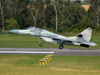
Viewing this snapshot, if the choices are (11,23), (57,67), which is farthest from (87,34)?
(11,23)

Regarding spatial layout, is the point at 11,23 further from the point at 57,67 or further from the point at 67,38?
the point at 57,67

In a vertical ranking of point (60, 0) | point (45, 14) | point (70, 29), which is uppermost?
point (60, 0)

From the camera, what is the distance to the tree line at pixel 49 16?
221 feet

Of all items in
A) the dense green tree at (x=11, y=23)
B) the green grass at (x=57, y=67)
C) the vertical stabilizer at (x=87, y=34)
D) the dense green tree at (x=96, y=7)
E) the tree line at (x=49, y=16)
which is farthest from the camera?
the tree line at (x=49, y=16)

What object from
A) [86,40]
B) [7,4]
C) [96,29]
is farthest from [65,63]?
[7,4]

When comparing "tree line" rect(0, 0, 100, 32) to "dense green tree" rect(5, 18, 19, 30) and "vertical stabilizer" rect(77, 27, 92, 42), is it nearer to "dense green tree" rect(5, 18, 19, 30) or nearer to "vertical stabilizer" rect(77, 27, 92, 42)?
"dense green tree" rect(5, 18, 19, 30)

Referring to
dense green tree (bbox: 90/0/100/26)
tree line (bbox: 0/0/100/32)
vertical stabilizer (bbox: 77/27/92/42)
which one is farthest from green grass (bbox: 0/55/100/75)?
dense green tree (bbox: 90/0/100/26)

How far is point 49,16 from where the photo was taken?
72.6m

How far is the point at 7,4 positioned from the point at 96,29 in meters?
31.6

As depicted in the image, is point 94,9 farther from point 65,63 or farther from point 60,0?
point 65,63

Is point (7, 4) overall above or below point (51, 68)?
above

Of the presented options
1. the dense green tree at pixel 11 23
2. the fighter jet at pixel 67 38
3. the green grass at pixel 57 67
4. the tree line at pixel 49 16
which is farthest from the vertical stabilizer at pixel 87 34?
the dense green tree at pixel 11 23

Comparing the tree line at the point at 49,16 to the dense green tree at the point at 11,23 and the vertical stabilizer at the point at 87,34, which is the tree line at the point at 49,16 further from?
the vertical stabilizer at the point at 87,34

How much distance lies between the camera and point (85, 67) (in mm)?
17188
